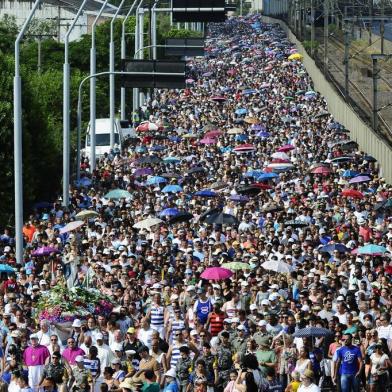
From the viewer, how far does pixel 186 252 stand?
105ft

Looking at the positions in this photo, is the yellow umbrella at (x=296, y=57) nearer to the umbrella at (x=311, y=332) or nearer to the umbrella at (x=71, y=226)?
the umbrella at (x=71, y=226)

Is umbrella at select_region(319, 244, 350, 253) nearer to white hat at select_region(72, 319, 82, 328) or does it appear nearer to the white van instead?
white hat at select_region(72, 319, 82, 328)

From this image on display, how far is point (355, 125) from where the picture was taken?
6038 centimetres

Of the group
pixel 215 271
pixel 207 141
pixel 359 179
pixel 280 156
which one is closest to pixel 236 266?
pixel 215 271

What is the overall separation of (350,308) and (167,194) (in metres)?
18.8

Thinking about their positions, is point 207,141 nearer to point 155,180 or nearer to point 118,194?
point 155,180

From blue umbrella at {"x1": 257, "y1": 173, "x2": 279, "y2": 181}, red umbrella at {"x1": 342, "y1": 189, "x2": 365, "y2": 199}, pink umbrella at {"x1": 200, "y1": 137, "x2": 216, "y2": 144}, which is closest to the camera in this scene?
red umbrella at {"x1": 342, "y1": 189, "x2": 365, "y2": 199}

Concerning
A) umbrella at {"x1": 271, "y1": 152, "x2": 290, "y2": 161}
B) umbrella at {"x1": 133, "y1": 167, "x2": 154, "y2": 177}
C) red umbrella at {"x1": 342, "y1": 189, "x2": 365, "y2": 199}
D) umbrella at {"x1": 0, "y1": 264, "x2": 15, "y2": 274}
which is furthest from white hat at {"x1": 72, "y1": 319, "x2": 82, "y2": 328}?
umbrella at {"x1": 271, "y1": 152, "x2": 290, "y2": 161}

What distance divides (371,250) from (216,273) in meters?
3.78

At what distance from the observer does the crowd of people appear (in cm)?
2141

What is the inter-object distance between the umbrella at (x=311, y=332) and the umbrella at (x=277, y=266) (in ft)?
20.2

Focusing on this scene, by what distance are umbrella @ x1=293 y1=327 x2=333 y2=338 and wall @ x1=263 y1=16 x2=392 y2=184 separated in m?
24.2

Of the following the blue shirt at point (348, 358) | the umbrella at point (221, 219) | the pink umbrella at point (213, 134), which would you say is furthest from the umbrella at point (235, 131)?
the blue shirt at point (348, 358)

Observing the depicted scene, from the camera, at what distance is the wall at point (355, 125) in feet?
160
